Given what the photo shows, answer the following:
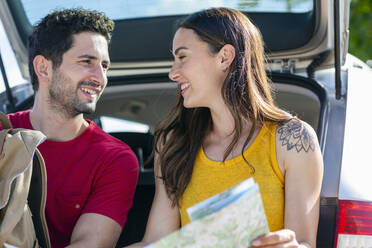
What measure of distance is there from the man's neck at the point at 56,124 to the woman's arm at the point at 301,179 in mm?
858

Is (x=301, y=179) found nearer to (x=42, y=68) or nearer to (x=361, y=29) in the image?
(x=42, y=68)

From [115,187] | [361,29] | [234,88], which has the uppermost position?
[234,88]

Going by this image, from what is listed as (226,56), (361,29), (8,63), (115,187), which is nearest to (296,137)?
(226,56)

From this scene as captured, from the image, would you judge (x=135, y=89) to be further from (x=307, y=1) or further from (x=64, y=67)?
(x=307, y=1)

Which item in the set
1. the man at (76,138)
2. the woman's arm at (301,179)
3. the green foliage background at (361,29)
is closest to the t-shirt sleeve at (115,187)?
the man at (76,138)

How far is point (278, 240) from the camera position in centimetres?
152

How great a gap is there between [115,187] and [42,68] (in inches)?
25.1

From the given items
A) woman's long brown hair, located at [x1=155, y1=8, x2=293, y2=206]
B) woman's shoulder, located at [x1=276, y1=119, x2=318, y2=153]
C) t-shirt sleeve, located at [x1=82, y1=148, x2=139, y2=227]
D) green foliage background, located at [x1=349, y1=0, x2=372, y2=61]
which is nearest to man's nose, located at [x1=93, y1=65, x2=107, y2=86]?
t-shirt sleeve, located at [x1=82, y1=148, x2=139, y2=227]

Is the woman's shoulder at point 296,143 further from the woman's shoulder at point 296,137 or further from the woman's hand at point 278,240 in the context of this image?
the woman's hand at point 278,240

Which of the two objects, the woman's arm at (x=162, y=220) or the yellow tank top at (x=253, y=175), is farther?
the woman's arm at (x=162, y=220)

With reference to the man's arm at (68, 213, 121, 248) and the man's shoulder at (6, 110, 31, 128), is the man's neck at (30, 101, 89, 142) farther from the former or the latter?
the man's arm at (68, 213, 121, 248)

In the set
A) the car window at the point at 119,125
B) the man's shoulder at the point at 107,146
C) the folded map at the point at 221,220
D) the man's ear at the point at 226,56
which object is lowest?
the car window at the point at 119,125

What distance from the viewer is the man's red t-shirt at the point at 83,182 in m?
2.06

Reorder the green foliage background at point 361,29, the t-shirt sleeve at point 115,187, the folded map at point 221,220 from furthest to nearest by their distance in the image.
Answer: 1. the green foliage background at point 361,29
2. the t-shirt sleeve at point 115,187
3. the folded map at point 221,220
